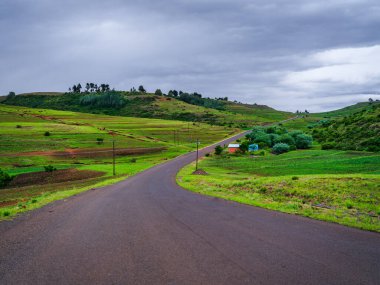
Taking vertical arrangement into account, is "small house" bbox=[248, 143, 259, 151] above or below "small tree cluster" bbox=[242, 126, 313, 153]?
below

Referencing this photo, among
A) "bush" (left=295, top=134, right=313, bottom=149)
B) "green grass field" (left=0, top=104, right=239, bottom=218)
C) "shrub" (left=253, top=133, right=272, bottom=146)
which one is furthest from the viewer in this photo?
"shrub" (left=253, top=133, right=272, bottom=146)

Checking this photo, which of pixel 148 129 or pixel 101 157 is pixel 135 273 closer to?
pixel 101 157

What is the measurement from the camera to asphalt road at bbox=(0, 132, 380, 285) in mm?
9172

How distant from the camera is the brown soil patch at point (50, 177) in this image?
190ft

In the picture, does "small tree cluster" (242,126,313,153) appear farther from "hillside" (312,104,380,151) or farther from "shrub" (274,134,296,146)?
"hillside" (312,104,380,151)

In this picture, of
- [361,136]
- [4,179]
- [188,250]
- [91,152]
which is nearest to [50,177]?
[4,179]

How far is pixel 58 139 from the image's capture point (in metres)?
112

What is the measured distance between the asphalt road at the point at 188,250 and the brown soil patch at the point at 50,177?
43476 mm

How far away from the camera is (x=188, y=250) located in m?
11.5

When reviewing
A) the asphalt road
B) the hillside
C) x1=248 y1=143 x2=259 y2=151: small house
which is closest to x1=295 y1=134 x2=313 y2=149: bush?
the hillside

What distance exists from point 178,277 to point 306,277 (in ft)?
10.6

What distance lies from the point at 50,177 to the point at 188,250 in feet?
181

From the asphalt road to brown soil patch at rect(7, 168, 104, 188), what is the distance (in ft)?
143

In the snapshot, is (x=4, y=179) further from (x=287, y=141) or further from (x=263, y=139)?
(x=263, y=139)
